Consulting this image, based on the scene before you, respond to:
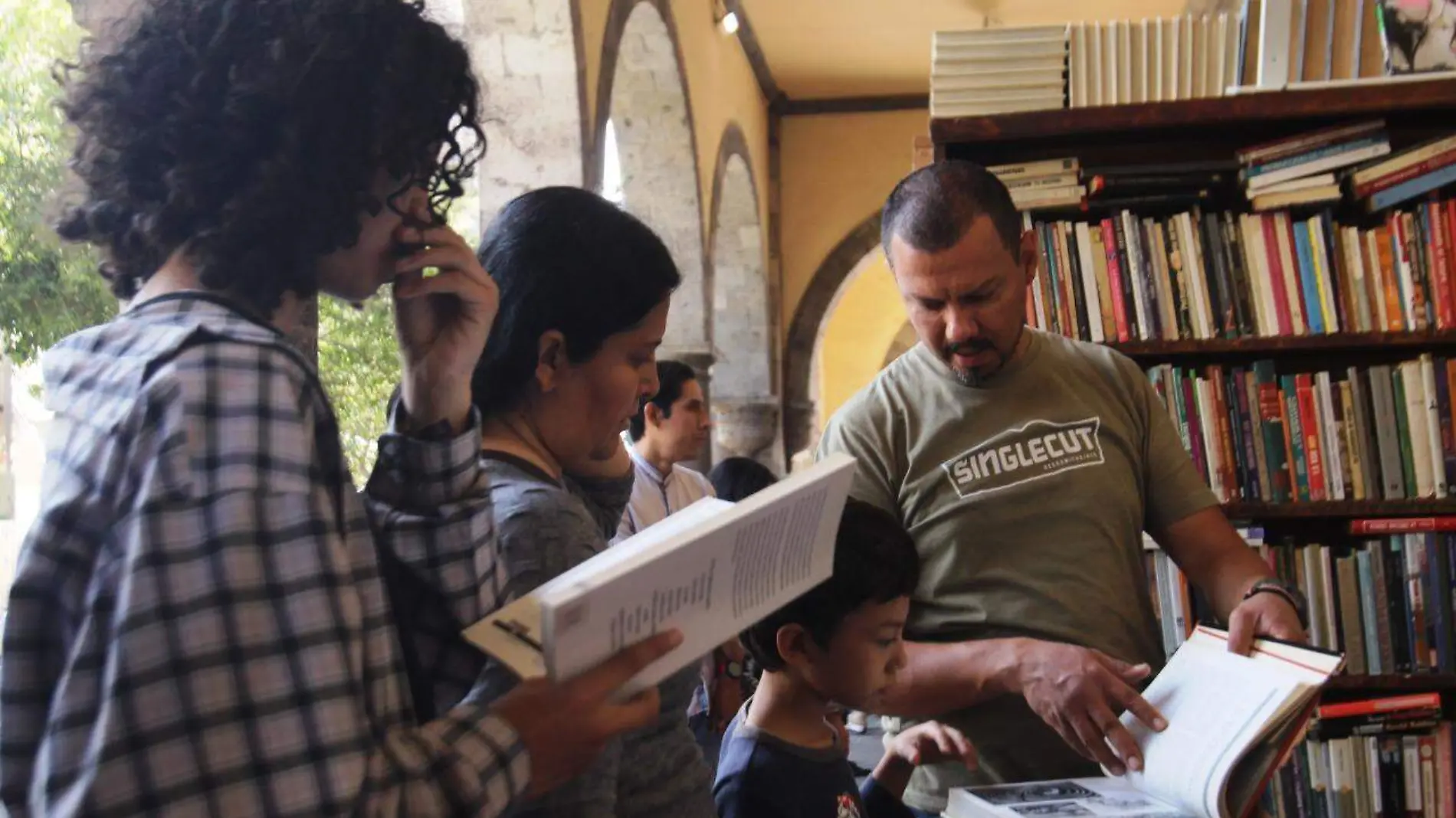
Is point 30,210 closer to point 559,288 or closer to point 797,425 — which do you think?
point 559,288

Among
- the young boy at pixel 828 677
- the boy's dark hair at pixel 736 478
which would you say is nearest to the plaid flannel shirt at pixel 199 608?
the young boy at pixel 828 677

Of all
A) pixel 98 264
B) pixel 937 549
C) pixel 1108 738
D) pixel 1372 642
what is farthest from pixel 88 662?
pixel 1372 642

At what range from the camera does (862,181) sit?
950 cm

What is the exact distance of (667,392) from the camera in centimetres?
385

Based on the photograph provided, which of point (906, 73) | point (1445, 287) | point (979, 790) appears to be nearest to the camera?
point (979, 790)

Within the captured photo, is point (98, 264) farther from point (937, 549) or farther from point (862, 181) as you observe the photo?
point (862, 181)

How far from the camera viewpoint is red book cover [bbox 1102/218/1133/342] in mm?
2711

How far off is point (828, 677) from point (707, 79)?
5755 millimetres

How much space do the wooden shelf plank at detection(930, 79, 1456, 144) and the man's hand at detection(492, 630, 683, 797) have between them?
6.14ft

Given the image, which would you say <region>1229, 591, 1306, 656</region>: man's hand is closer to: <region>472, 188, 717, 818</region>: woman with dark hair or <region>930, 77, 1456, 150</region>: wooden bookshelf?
<region>472, 188, 717, 818</region>: woman with dark hair

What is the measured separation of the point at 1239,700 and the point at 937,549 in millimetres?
525

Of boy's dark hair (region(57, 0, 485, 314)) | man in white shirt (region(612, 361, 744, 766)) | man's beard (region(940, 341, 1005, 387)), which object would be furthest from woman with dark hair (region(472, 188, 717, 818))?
man in white shirt (region(612, 361, 744, 766))

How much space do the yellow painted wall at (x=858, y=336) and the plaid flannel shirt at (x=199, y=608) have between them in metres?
12.0

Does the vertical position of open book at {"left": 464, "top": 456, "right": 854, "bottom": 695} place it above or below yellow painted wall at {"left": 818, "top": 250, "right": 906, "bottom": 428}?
below
